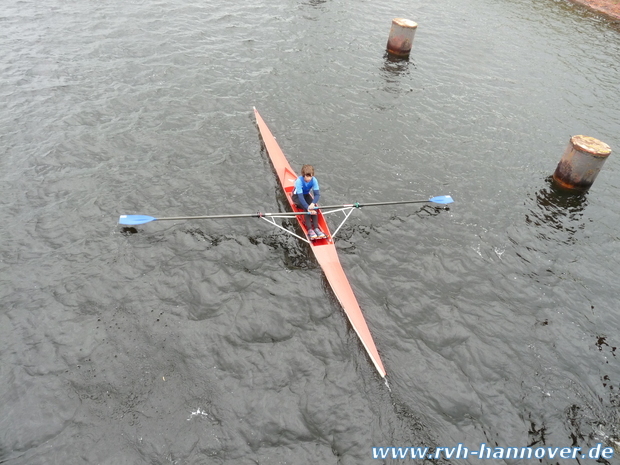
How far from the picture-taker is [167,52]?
21688mm

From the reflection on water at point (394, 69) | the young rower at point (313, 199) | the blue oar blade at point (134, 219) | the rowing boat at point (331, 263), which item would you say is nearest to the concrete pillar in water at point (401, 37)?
the reflection on water at point (394, 69)

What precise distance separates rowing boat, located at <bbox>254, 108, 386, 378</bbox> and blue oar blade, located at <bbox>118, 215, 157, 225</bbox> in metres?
4.69

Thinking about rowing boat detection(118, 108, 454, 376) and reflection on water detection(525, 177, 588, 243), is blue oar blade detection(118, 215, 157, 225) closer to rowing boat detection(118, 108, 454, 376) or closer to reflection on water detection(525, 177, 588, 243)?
rowing boat detection(118, 108, 454, 376)

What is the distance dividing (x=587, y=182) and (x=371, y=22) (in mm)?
18450

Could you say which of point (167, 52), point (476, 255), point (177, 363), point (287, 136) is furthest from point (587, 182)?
point (167, 52)

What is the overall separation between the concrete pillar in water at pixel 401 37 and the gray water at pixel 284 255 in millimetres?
1393

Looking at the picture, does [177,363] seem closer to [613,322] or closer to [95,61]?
[613,322]

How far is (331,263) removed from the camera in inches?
468

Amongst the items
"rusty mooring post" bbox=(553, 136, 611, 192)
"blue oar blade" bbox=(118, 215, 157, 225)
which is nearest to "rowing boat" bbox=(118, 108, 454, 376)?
"blue oar blade" bbox=(118, 215, 157, 225)

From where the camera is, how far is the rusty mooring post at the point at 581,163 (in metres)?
14.1

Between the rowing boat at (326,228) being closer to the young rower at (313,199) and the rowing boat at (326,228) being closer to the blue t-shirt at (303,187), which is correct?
the young rower at (313,199)

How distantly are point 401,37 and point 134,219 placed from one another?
18020 mm

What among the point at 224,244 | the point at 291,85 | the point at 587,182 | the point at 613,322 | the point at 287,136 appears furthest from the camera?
the point at 291,85

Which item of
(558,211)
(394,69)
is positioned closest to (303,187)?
(558,211)
